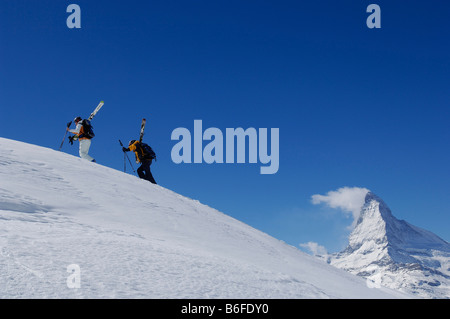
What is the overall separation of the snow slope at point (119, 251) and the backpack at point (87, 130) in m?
7.67

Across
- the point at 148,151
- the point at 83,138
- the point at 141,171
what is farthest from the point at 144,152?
the point at 83,138

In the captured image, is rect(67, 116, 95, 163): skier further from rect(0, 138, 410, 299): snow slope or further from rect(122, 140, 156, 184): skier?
rect(0, 138, 410, 299): snow slope

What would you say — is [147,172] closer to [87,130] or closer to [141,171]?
[141,171]

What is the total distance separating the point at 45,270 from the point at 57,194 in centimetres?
477

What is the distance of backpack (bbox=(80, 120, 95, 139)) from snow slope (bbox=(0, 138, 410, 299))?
25.2ft

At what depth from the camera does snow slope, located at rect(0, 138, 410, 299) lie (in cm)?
484

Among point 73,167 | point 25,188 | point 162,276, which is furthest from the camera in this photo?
point 73,167

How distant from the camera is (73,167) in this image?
42.5 ft

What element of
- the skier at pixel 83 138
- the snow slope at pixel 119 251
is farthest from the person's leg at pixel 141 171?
the snow slope at pixel 119 251

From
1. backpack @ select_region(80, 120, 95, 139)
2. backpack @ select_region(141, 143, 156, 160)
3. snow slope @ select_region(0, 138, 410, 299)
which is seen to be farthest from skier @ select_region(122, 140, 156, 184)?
snow slope @ select_region(0, 138, 410, 299)

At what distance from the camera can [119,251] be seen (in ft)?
20.0

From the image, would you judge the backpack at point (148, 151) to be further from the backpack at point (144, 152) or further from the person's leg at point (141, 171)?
the person's leg at point (141, 171)
